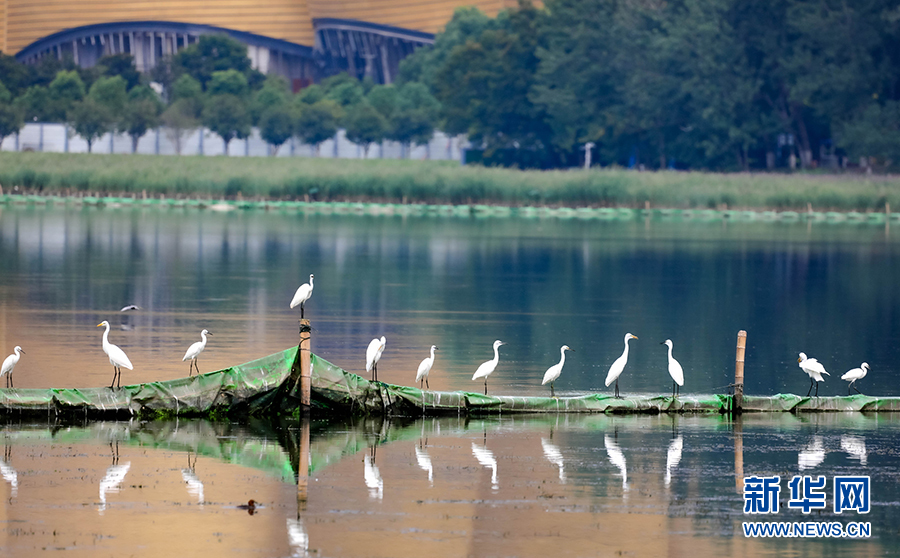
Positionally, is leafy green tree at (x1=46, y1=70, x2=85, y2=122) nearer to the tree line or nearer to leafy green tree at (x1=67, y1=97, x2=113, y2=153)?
the tree line

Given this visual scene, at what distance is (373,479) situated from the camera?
13.3 m

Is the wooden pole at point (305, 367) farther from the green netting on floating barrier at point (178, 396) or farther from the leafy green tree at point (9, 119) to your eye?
the leafy green tree at point (9, 119)

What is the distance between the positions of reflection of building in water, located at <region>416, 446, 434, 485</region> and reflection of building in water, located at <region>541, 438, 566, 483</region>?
1246 mm

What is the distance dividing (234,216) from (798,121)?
122 ft

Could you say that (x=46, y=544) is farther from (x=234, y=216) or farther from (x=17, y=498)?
(x=234, y=216)

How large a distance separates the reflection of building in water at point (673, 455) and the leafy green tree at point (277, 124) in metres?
81.1

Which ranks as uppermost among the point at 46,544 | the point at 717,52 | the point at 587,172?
the point at 717,52

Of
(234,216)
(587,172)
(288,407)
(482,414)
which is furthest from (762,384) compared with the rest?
(587,172)

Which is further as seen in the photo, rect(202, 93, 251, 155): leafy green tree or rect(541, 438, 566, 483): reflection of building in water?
rect(202, 93, 251, 155): leafy green tree

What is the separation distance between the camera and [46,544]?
1077 cm

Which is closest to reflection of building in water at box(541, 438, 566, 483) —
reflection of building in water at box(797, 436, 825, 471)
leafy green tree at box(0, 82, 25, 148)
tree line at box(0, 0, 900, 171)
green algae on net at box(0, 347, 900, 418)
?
green algae on net at box(0, 347, 900, 418)

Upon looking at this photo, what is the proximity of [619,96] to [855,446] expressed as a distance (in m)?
72.5

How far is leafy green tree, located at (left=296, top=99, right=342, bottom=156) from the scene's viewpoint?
95.5 meters

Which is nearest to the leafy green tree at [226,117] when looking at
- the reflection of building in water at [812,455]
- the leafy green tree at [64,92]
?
the leafy green tree at [64,92]
